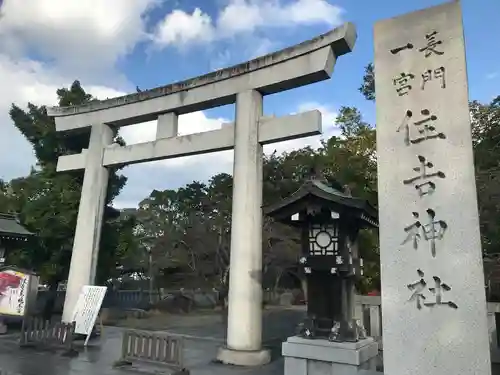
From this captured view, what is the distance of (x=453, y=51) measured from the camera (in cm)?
484

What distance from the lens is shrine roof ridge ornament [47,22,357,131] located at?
8516mm

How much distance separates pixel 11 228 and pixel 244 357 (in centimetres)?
950

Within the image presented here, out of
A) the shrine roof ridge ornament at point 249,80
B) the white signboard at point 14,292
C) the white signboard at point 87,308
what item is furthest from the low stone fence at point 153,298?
the shrine roof ridge ornament at point 249,80

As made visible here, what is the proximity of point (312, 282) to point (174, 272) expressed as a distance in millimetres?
18202

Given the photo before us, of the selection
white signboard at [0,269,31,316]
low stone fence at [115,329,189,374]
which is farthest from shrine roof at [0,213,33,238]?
low stone fence at [115,329,189,374]

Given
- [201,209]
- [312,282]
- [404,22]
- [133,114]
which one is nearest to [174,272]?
[201,209]

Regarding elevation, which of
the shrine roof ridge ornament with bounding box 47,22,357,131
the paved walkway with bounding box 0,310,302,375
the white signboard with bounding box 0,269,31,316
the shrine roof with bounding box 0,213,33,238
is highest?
the shrine roof ridge ornament with bounding box 47,22,357,131

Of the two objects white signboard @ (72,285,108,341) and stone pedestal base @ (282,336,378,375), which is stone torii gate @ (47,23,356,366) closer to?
white signboard @ (72,285,108,341)

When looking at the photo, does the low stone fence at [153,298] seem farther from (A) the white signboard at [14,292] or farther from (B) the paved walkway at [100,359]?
(B) the paved walkway at [100,359]

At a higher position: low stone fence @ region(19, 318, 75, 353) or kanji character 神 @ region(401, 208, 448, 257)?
kanji character 神 @ region(401, 208, 448, 257)

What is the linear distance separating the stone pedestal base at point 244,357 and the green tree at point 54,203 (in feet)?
22.0

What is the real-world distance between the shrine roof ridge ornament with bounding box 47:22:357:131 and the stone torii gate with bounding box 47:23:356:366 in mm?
21

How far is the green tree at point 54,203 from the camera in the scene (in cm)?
1388

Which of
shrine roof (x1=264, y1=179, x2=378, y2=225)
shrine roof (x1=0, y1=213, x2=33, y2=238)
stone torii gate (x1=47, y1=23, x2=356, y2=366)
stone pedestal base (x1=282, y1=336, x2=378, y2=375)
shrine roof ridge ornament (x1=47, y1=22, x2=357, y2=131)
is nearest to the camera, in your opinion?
stone pedestal base (x1=282, y1=336, x2=378, y2=375)
